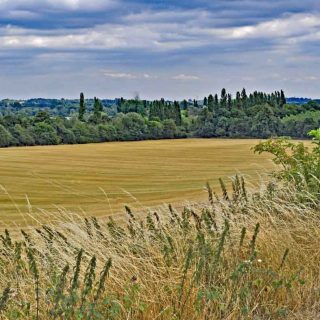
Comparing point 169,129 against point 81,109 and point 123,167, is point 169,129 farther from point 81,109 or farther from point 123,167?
point 123,167

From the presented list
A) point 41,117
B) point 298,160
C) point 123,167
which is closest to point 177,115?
point 41,117

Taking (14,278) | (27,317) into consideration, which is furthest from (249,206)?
(27,317)

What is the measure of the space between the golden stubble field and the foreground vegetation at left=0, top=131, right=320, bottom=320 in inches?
573

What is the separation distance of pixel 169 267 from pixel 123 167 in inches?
1267

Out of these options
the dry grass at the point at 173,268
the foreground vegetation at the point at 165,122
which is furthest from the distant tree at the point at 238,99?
the dry grass at the point at 173,268

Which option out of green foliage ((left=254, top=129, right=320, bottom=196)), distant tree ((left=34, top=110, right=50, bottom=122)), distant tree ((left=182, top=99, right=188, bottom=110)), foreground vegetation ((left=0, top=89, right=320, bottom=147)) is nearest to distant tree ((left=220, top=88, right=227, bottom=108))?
foreground vegetation ((left=0, top=89, right=320, bottom=147))

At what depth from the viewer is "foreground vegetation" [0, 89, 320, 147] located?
149 feet

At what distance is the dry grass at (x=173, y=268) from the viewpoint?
4.09 m

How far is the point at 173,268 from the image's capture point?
191 inches

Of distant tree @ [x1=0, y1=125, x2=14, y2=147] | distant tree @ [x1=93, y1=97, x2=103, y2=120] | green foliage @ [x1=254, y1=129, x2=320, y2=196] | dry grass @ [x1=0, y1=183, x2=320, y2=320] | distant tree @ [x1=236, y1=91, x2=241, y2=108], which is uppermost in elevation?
distant tree @ [x1=236, y1=91, x2=241, y2=108]

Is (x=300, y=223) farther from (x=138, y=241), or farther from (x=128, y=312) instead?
(x=128, y=312)

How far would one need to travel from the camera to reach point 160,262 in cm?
507

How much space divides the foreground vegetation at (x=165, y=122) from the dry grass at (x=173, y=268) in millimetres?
32585

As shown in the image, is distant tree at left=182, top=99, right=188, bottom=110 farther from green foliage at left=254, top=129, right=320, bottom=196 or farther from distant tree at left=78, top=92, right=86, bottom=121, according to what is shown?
green foliage at left=254, top=129, right=320, bottom=196
